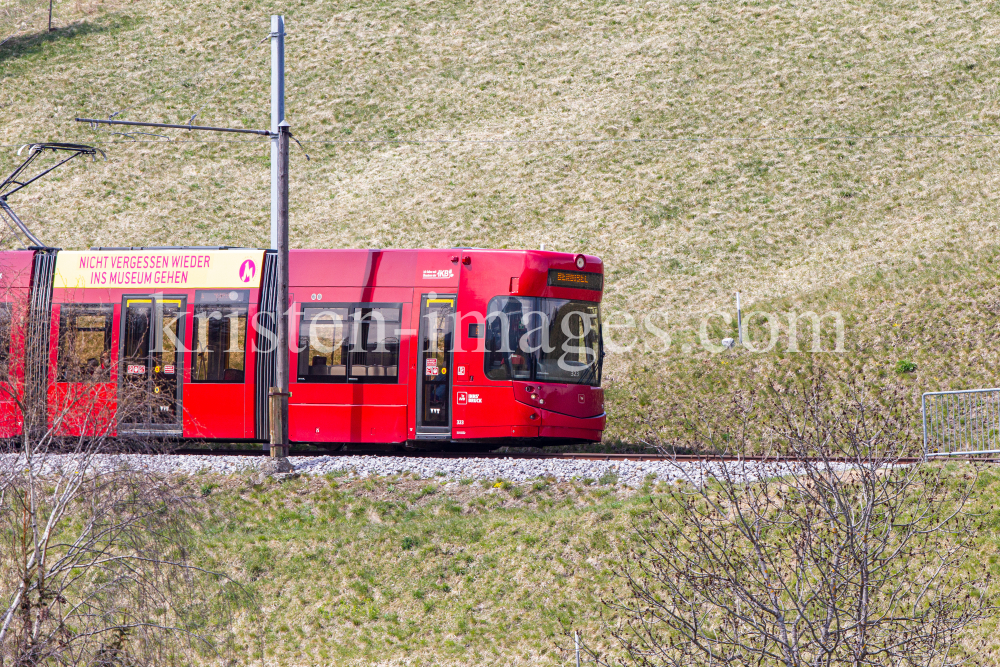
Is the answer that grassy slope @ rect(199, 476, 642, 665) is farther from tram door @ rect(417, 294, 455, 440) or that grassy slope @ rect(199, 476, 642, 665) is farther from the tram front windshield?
the tram front windshield

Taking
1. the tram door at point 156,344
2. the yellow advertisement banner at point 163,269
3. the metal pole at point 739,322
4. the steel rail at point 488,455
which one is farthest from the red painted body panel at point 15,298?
the metal pole at point 739,322

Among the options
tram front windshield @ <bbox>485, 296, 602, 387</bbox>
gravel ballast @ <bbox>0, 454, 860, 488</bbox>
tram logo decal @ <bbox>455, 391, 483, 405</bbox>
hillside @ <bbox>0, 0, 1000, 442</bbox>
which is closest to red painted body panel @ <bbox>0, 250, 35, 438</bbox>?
gravel ballast @ <bbox>0, 454, 860, 488</bbox>

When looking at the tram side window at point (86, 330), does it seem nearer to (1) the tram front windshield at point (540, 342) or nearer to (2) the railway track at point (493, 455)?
(2) the railway track at point (493, 455)

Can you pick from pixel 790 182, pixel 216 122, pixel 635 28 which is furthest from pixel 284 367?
pixel 635 28

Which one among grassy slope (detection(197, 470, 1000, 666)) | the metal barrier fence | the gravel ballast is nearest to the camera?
grassy slope (detection(197, 470, 1000, 666))

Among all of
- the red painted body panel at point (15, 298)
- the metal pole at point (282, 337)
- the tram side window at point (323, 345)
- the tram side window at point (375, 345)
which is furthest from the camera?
the tram side window at point (323, 345)

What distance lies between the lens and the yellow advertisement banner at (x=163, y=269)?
59.4 feet

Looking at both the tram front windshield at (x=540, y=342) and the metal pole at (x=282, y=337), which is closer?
the metal pole at (x=282, y=337)

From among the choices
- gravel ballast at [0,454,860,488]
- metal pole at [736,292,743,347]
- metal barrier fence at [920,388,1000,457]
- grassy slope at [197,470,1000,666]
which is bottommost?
grassy slope at [197,470,1000,666]

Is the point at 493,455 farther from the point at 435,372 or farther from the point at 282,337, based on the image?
the point at 282,337

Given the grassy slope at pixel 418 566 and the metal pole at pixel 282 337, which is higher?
the metal pole at pixel 282 337

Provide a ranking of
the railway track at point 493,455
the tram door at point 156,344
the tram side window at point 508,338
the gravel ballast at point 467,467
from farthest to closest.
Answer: the tram door at point 156,344
the tram side window at point 508,338
the railway track at point 493,455
the gravel ballast at point 467,467

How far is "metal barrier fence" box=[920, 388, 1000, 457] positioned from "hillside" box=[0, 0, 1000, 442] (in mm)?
6918

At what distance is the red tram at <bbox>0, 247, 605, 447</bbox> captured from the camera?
55.1ft
